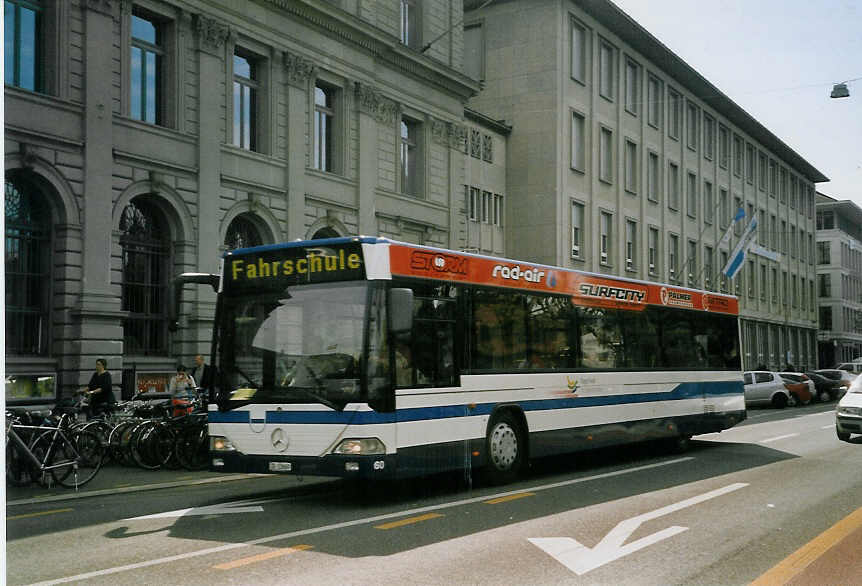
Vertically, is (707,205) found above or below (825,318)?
above

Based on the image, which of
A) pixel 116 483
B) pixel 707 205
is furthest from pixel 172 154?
pixel 707 205

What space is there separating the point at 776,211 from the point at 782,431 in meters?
53.4

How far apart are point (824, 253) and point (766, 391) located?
63842 millimetres

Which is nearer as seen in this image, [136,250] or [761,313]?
[136,250]

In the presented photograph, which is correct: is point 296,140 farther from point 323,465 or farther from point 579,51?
point 579,51

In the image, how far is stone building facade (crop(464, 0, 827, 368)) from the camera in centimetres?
4278

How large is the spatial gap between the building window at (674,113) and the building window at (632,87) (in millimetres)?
4282

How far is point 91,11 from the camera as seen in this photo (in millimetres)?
21281

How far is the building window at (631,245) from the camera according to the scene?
4900 centimetres

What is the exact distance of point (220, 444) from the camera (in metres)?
11.5

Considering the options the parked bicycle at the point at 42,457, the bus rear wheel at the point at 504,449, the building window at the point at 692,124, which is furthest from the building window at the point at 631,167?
the parked bicycle at the point at 42,457

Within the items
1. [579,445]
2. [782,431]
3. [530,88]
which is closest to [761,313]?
[530,88]

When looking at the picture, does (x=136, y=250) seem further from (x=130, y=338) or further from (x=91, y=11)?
(x=91, y=11)

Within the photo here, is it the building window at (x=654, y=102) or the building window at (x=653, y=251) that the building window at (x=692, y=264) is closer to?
the building window at (x=653, y=251)
